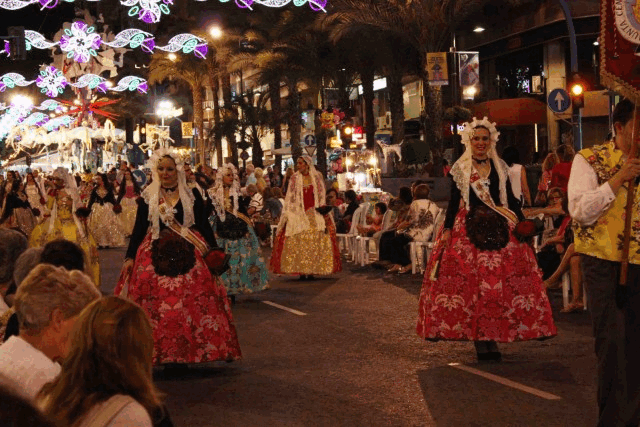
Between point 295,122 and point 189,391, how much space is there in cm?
3710

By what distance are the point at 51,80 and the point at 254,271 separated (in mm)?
33872

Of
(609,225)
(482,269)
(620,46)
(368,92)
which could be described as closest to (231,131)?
(368,92)

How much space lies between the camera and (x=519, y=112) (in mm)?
47875

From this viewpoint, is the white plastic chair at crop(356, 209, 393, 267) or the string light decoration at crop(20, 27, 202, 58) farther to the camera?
the string light decoration at crop(20, 27, 202, 58)

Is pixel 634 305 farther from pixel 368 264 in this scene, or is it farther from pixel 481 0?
pixel 481 0

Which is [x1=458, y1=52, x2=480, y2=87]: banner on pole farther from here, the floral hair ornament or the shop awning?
the floral hair ornament

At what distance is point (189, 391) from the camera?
9523 millimetres

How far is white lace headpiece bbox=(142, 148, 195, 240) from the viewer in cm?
1029

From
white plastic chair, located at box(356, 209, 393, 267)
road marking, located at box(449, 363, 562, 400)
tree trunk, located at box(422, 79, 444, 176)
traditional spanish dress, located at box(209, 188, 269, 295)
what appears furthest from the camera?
tree trunk, located at box(422, 79, 444, 176)

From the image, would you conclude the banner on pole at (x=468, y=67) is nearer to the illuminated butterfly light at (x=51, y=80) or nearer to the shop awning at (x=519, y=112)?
the shop awning at (x=519, y=112)

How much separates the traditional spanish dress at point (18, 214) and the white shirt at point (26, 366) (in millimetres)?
15311

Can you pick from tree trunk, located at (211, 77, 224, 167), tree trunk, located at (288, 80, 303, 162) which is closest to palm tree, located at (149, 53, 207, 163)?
tree trunk, located at (211, 77, 224, 167)

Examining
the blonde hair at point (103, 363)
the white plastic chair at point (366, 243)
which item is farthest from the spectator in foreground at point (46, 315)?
the white plastic chair at point (366, 243)

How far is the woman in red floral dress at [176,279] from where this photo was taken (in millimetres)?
9984
